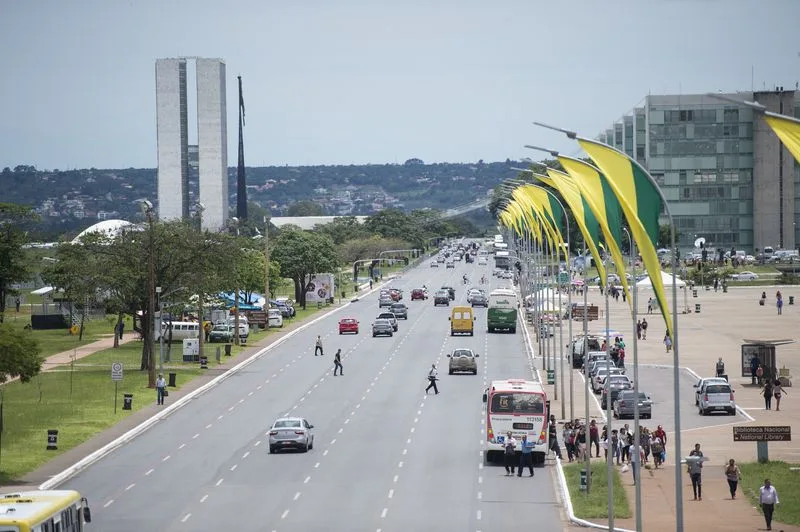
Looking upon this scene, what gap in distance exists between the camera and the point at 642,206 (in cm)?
2938

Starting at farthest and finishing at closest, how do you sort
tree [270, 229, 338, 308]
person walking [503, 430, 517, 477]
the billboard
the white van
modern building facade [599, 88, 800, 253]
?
modern building facade [599, 88, 800, 253] < tree [270, 229, 338, 308] < the billboard < the white van < person walking [503, 430, 517, 477]

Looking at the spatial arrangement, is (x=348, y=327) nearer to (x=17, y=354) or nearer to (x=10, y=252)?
(x=10, y=252)

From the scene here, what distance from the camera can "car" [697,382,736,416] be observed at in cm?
5775

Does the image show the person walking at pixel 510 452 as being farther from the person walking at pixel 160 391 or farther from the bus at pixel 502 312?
the bus at pixel 502 312

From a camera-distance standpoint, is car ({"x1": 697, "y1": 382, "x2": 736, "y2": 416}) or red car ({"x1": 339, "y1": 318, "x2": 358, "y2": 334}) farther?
red car ({"x1": 339, "y1": 318, "x2": 358, "y2": 334})

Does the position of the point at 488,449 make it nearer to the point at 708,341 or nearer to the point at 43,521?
the point at 43,521

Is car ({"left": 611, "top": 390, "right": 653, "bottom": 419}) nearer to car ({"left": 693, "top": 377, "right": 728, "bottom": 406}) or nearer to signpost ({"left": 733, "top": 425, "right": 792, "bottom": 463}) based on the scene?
car ({"left": 693, "top": 377, "right": 728, "bottom": 406})

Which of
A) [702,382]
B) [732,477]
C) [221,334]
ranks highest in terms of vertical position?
[221,334]

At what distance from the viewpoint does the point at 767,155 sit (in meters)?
188

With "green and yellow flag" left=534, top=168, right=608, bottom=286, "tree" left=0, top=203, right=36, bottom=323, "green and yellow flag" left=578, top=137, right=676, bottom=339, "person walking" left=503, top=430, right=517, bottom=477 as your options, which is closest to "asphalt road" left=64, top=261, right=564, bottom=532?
"person walking" left=503, top=430, right=517, bottom=477

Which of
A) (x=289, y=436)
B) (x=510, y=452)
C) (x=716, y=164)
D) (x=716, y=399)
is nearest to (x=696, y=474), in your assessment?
(x=510, y=452)

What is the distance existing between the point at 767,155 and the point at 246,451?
14788 cm

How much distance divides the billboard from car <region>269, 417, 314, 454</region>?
296 feet

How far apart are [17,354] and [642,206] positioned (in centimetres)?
2461
